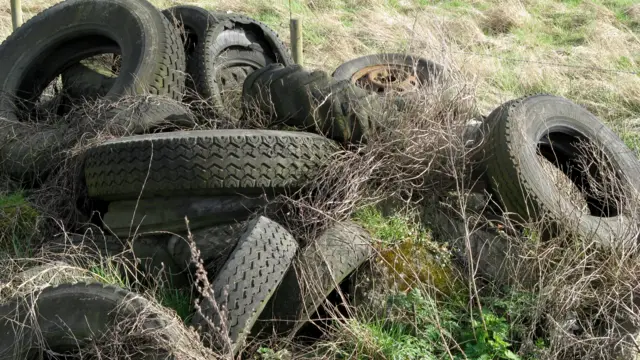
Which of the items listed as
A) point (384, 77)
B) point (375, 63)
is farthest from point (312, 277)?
point (375, 63)

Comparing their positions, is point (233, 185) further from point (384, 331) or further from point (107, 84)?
point (107, 84)

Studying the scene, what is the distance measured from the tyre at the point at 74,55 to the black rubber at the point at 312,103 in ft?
2.76

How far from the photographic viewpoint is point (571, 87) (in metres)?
9.80

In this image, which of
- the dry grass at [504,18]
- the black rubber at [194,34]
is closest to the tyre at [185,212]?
the black rubber at [194,34]

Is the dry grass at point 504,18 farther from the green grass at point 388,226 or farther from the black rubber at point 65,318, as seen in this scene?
the black rubber at point 65,318

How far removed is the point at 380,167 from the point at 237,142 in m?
0.97

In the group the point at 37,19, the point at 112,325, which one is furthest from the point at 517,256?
the point at 37,19

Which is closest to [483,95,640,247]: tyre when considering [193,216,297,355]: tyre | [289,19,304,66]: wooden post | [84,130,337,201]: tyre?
[84,130,337,201]: tyre

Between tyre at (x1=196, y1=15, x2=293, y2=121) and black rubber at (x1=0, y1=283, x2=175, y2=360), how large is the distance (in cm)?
234

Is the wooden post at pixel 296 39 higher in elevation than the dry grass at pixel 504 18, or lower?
higher

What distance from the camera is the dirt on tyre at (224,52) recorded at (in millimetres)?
6512

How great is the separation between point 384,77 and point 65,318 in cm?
458

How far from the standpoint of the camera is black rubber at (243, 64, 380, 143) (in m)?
5.46

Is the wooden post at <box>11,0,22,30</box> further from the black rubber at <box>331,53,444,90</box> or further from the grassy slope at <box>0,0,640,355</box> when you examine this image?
the black rubber at <box>331,53,444,90</box>
